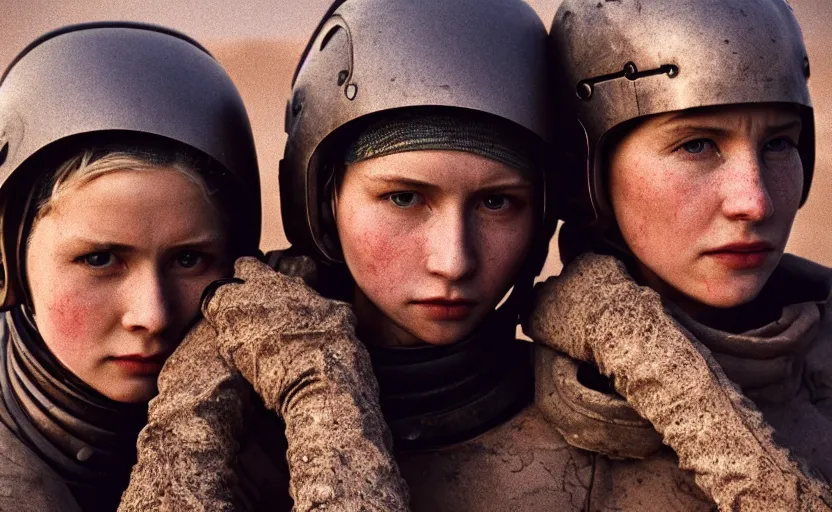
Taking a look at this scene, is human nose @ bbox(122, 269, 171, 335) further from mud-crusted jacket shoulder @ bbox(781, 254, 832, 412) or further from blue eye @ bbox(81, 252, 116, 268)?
mud-crusted jacket shoulder @ bbox(781, 254, 832, 412)

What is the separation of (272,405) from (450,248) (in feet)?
1.69

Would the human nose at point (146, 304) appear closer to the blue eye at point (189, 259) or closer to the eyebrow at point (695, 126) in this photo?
the blue eye at point (189, 259)

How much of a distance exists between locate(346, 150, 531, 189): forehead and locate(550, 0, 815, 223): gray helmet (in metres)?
0.28

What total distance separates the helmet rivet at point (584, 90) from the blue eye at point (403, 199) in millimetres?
492

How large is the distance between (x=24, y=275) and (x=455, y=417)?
1108 mm

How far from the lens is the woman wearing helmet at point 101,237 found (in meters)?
2.49

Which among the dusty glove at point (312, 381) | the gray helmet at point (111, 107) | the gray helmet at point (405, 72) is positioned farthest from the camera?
the gray helmet at point (111, 107)

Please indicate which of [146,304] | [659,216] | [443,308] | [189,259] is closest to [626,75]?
[659,216]

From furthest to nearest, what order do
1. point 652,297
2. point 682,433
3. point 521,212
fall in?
point 521,212, point 652,297, point 682,433

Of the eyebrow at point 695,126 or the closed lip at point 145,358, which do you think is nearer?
the eyebrow at point 695,126

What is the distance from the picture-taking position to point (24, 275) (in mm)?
2641

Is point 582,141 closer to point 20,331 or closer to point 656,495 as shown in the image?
point 656,495

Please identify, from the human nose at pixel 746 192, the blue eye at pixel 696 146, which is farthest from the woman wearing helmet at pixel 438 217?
the human nose at pixel 746 192

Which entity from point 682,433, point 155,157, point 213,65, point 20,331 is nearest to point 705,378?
point 682,433
